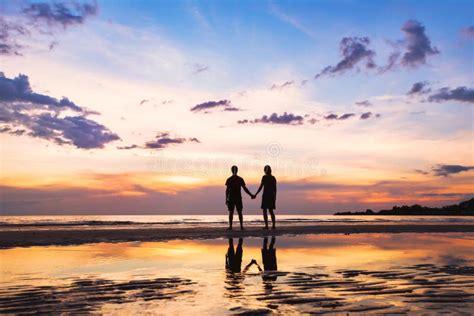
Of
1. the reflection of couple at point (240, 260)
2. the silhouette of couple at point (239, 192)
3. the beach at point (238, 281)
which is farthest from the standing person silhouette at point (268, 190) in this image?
the beach at point (238, 281)

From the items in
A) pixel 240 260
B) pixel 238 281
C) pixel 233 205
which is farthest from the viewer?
pixel 233 205

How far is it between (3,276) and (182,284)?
3.21 m

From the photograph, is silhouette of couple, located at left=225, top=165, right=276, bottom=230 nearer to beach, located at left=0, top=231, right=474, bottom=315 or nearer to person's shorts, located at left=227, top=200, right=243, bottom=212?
person's shorts, located at left=227, top=200, right=243, bottom=212

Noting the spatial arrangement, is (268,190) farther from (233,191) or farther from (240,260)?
(240,260)

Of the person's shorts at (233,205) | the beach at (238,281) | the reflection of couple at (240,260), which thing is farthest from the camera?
the person's shorts at (233,205)

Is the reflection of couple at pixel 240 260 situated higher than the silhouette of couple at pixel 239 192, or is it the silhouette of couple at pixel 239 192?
the silhouette of couple at pixel 239 192

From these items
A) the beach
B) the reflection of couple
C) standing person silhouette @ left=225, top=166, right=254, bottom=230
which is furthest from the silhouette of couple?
the beach

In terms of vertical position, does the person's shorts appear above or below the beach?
above

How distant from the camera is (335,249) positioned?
1307 cm

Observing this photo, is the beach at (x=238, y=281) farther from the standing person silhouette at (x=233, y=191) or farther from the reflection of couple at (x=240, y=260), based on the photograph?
the standing person silhouette at (x=233, y=191)

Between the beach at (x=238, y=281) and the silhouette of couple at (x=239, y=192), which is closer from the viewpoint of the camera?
the beach at (x=238, y=281)

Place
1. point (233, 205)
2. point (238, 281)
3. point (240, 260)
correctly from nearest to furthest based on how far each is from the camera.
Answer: point (238, 281), point (240, 260), point (233, 205)

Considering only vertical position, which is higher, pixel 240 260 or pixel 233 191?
pixel 233 191

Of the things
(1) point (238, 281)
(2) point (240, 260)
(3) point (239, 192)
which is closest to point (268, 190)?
(3) point (239, 192)
